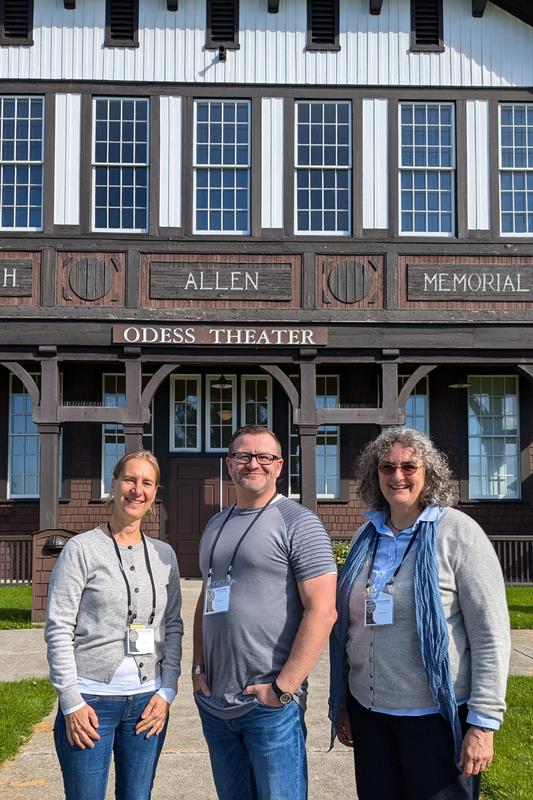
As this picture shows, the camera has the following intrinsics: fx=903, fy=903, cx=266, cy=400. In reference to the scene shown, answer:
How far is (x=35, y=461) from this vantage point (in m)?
15.2

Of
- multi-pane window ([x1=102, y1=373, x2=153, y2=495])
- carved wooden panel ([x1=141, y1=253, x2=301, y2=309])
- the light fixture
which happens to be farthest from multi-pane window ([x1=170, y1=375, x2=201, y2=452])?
carved wooden panel ([x1=141, y1=253, x2=301, y2=309])

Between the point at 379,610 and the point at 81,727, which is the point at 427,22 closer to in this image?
the point at 379,610

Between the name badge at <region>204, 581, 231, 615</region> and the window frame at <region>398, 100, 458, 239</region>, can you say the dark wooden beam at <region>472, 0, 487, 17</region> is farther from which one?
the name badge at <region>204, 581, 231, 615</region>

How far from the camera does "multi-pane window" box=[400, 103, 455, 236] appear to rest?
14.0 m

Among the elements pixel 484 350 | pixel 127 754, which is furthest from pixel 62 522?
pixel 127 754

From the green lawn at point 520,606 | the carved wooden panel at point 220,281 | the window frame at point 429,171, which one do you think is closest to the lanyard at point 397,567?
the green lawn at point 520,606

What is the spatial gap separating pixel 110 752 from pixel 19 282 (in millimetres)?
10928

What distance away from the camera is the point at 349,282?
13.7m

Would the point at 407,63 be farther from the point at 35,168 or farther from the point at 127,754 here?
the point at 127,754

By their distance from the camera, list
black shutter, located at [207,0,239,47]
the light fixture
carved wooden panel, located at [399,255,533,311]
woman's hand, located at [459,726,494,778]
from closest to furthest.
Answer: woman's hand, located at [459,726,494,778], carved wooden panel, located at [399,255,533,311], black shutter, located at [207,0,239,47], the light fixture

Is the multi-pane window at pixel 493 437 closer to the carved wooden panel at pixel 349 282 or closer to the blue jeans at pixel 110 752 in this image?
the carved wooden panel at pixel 349 282

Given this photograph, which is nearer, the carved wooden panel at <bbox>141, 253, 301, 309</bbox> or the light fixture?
the carved wooden panel at <bbox>141, 253, 301, 309</bbox>

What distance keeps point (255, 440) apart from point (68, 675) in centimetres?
111

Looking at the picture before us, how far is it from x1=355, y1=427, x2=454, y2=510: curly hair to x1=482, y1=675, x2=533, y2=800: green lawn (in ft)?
7.20
